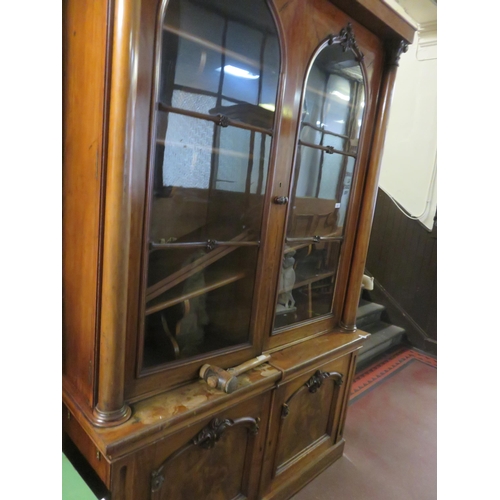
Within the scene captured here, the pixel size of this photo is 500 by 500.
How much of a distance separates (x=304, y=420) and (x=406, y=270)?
7.19ft

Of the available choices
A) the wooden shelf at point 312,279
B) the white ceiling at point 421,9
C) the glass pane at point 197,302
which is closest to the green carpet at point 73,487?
the glass pane at point 197,302

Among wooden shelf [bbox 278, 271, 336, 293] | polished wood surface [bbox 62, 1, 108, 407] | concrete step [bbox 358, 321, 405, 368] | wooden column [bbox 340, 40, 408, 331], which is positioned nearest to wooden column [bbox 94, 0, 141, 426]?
polished wood surface [bbox 62, 1, 108, 407]

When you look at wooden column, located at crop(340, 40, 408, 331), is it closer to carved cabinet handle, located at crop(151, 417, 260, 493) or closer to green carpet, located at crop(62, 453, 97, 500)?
carved cabinet handle, located at crop(151, 417, 260, 493)

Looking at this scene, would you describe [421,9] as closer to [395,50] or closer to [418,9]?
[418,9]

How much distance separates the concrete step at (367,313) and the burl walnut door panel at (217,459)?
1.91m

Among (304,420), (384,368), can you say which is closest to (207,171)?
(304,420)

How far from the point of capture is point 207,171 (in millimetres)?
1065

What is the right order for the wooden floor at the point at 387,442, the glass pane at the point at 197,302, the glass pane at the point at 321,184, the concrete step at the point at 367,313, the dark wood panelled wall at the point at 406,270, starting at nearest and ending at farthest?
the glass pane at the point at 197,302 → the glass pane at the point at 321,184 → the wooden floor at the point at 387,442 → the concrete step at the point at 367,313 → the dark wood panelled wall at the point at 406,270

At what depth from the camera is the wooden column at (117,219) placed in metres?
0.75

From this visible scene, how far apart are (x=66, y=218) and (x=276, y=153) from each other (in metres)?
0.64

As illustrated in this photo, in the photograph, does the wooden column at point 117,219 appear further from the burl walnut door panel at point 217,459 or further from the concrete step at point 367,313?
the concrete step at point 367,313

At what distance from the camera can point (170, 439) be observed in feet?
3.27

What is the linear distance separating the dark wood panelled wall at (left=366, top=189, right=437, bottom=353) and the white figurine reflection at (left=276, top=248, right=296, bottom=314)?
2.18 meters

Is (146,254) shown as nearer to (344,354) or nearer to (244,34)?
(244,34)
